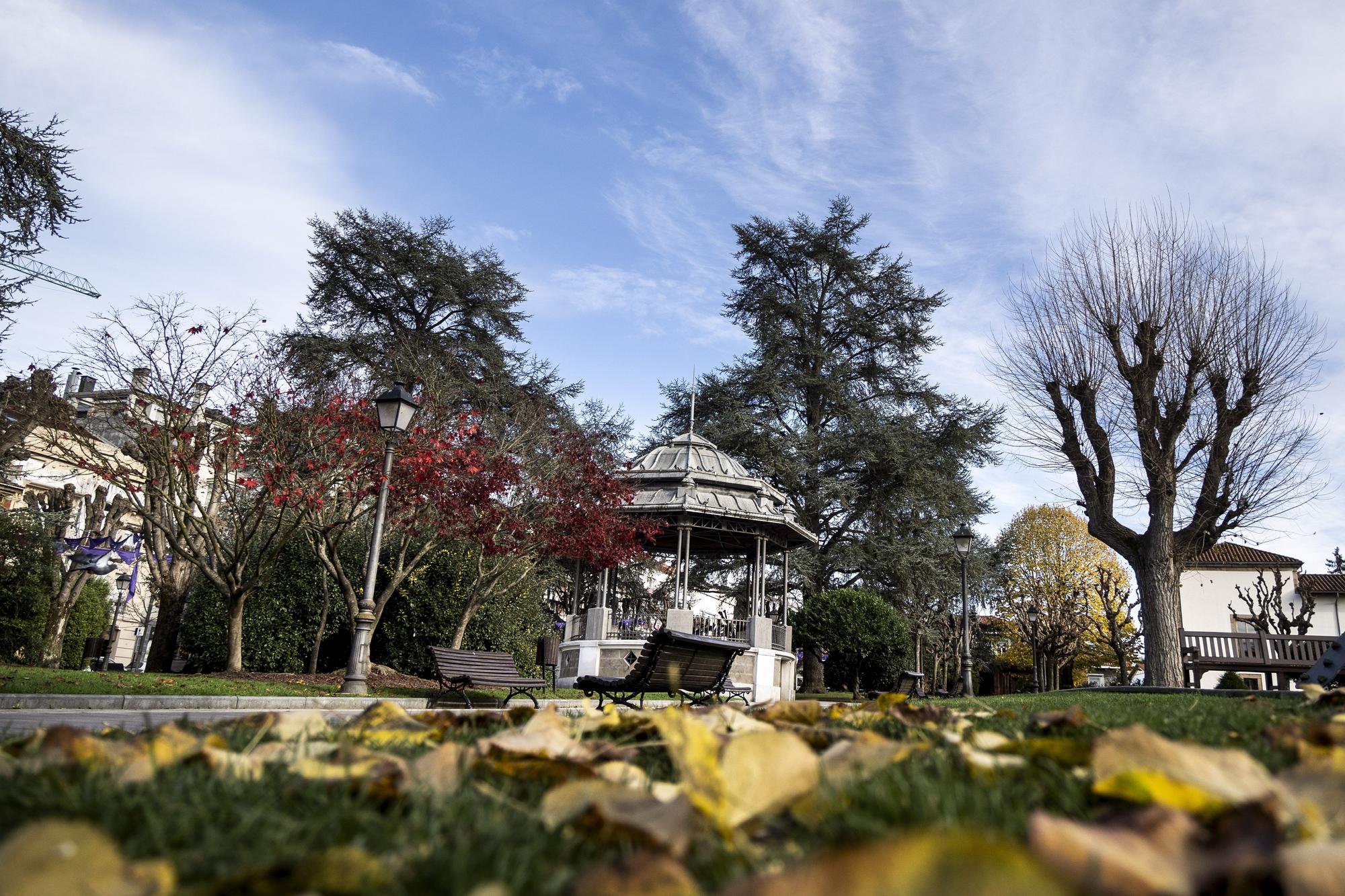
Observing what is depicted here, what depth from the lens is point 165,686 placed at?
368 inches

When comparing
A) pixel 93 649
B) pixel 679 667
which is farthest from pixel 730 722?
pixel 93 649

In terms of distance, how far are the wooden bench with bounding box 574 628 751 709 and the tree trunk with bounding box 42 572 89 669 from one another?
512 inches

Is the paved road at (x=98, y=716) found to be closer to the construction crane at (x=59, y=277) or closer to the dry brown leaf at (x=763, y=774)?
the dry brown leaf at (x=763, y=774)

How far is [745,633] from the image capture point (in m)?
17.6

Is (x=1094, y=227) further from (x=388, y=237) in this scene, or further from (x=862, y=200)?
(x=388, y=237)

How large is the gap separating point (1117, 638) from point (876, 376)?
11469 mm

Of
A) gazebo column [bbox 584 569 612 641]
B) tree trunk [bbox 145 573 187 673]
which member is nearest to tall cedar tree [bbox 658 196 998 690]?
gazebo column [bbox 584 569 612 641]

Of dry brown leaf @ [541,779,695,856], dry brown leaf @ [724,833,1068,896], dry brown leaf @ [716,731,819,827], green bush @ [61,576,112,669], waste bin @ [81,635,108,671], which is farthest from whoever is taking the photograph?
green bush @ [61,576,112,669]

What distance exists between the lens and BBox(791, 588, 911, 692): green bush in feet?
71.3

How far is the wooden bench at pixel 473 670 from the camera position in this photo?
30.2ft

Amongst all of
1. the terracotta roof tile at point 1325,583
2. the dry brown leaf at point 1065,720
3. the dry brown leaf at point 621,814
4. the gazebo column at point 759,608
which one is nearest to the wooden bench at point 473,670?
the dry brown leaf at point 1065,720

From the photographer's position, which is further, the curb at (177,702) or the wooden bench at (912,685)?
the wooden bench at (912,685)

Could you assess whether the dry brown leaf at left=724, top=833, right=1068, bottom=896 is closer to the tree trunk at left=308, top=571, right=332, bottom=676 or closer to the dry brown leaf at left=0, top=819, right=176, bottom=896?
the dry brown leaf at left=0, top=819, right=176, bottom=896

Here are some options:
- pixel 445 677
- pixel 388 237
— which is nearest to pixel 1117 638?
pixel 445 677
